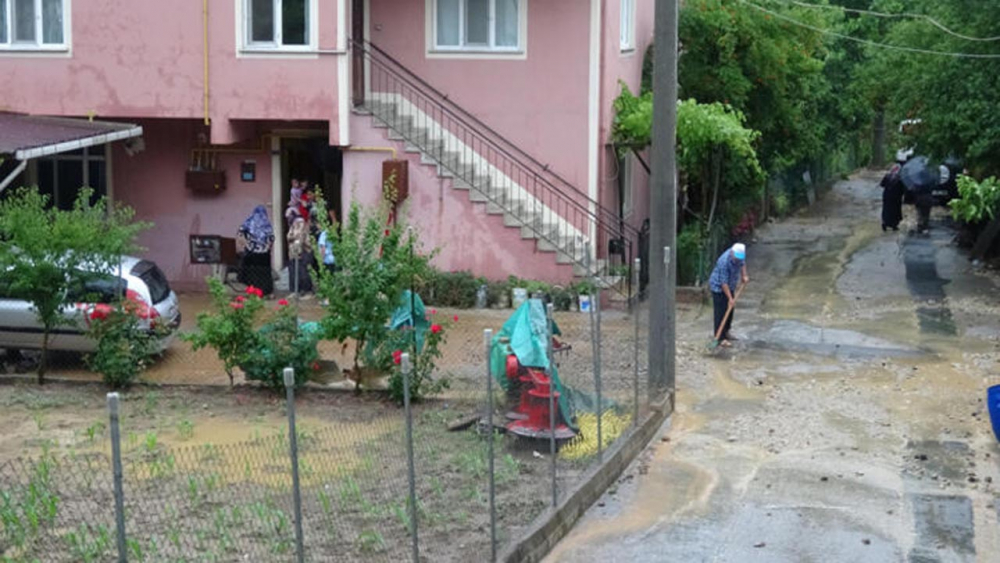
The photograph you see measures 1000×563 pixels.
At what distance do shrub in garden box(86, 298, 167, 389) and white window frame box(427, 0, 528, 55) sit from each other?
9.30m

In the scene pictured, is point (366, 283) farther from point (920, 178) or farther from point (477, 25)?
point (920, 178)

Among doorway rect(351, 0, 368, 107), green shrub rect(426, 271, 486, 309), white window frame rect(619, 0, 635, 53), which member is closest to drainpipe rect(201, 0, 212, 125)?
doorway rect(351, 0, 368, 107)

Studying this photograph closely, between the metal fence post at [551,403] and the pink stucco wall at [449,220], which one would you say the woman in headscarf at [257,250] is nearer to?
the pink stucco wall at [449,220]

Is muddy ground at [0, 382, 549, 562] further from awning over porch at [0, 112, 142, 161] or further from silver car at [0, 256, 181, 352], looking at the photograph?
awning over porch at [0, 112, 142, 161]

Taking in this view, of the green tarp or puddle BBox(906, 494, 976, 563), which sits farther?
the green tarp

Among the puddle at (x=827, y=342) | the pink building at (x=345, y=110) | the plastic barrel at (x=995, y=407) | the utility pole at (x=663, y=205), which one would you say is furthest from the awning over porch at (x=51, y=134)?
the plastic barrel at (x=995, y=407)

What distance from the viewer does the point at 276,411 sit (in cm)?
1494

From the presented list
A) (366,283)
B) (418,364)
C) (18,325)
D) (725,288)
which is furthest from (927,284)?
(18,325)

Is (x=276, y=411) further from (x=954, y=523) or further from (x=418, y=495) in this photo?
(x=954, y=523)

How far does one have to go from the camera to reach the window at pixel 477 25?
23.5 meters

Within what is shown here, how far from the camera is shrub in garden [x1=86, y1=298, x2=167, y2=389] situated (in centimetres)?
1558

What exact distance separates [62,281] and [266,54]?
24.6 feet

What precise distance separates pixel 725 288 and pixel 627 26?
25.5 feet

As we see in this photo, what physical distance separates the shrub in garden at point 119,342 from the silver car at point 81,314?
0.19 meters
